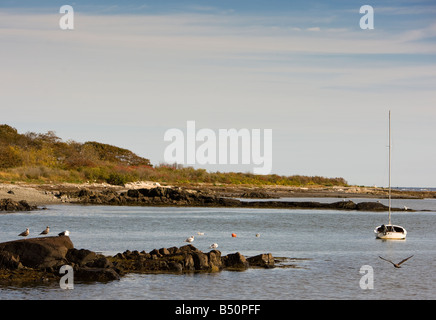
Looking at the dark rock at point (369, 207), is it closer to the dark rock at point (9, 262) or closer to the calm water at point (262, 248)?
the calm water at point (262, 248)

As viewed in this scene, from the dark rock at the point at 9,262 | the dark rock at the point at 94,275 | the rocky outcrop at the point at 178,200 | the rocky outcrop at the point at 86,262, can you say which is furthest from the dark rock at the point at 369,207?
the dark rock at the point at 9,262

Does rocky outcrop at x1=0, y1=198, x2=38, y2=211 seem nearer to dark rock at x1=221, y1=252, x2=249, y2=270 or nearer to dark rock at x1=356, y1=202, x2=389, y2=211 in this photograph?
A: dark rock at x1=221, y1=252, x2=249, y2=270

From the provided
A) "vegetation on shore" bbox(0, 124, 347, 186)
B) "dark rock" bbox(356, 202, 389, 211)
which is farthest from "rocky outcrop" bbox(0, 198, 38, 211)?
"dark rock" bbox(356, 202, 389, 211)

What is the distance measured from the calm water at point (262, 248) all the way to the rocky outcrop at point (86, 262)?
0.77 meters

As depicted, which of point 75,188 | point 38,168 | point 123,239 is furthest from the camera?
point 38,168

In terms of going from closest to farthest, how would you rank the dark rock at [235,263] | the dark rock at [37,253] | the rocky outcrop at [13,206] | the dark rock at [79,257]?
the dark rock at [37,253]
the dark rock at [79,257]
the dark rock at [235,263]
the rocky outcrop at [13,206]

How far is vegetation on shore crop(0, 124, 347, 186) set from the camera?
3822 inches

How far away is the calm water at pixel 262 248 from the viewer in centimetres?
2233

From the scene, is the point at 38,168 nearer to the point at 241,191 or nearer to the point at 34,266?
the point at 241,191

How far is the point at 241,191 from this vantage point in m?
113

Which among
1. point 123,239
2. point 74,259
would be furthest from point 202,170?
point 74,259

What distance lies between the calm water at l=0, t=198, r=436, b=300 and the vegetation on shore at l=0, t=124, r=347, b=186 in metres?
33.8

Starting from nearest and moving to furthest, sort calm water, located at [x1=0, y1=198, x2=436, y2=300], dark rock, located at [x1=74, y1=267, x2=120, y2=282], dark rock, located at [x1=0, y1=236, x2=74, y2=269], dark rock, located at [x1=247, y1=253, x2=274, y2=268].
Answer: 1. calm water, located at [x1=0, y1=198, x2=436, y2=300]
2. dark rock, located at [x1=74, y1=267, x2=120, y2=282]
3. dark rock, located at [x1=0, y1=236, x2=74, y2=269]
4. dark rock, located at [x1=247, y1=253, x2=274, y2=268]
